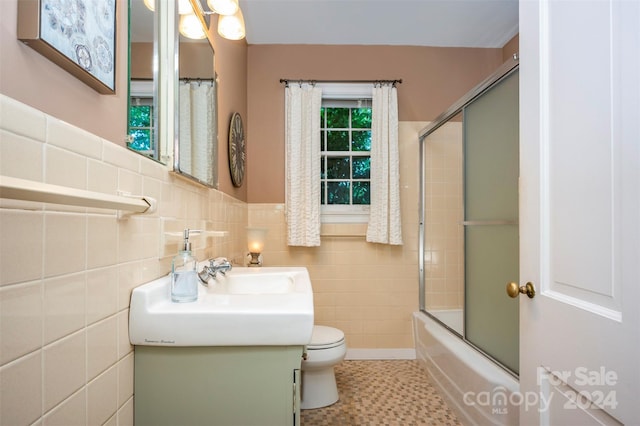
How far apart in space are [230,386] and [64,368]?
1.27 ft

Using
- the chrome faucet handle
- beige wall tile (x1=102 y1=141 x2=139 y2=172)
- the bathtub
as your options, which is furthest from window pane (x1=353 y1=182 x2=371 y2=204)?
beige wall tile (x1=102 y1=141 x2=139 y2=172)

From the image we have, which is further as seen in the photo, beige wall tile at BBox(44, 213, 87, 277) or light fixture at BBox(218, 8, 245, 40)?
light fixture at BBox(218, 8, 245, 40)

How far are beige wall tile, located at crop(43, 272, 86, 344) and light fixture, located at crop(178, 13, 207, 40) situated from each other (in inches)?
41.3

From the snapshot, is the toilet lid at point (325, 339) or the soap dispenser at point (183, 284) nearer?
the soap dispenser at point (183, 284)

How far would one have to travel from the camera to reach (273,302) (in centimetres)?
96

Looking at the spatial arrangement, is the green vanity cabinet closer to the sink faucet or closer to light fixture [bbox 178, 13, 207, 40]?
the sink faucet

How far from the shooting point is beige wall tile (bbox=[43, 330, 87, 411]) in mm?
624

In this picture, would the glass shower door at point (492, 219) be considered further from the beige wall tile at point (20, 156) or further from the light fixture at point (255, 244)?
the beige wall tile at point (20, 156)

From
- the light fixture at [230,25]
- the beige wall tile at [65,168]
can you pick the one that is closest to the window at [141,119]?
the beige wall tile at [65,168]

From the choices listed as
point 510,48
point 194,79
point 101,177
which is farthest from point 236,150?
point 510,48

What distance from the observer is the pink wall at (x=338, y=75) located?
290cm

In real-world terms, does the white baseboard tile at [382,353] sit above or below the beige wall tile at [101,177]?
below

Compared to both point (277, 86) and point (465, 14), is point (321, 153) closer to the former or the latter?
point (277, 86)

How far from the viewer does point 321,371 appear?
206 centimetres
